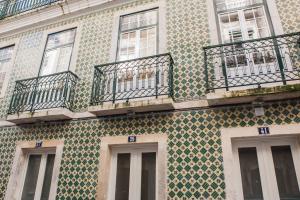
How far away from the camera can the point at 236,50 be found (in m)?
4.44

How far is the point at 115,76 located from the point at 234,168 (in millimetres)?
2957

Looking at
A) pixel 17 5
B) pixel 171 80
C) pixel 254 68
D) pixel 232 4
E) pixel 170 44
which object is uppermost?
pixel 17 5

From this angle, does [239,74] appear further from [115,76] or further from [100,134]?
[100,134]

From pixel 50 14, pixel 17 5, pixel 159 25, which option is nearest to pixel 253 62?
pixel 159 25

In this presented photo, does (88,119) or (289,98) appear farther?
(88,119)

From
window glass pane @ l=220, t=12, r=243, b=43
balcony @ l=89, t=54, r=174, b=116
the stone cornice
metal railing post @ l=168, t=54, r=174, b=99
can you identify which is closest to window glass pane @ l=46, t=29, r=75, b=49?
the stone cornice

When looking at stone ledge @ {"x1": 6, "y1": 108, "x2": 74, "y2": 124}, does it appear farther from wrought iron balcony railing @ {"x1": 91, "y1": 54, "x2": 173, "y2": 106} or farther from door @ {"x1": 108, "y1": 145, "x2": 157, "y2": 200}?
door @ {"x1": 108, "y1": 145, "x2": 157, "y2": 200}

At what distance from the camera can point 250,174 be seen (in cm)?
401

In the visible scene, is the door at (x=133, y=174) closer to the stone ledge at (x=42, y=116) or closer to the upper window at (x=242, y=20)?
the stone ledge at (x=42, y=116)

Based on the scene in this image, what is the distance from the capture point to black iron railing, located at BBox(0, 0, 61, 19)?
24.0 ft

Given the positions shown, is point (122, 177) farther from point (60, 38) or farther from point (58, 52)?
point (60, 38)

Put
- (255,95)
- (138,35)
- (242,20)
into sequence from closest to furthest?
(255,95), (242,20), (138,35)

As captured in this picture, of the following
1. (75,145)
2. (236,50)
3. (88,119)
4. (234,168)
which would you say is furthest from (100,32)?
(234,168)

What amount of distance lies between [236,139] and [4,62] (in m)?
6.86
